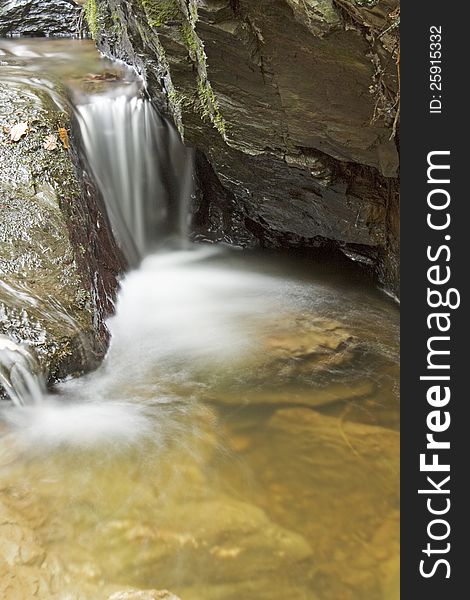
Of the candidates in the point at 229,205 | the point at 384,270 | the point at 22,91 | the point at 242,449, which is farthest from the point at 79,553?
the point at 229,205

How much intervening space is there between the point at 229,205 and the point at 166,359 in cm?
313

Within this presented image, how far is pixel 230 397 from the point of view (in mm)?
3963

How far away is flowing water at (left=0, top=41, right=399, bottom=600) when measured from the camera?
271cm

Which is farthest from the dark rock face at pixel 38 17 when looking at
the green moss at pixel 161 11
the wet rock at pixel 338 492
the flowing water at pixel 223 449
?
the wet rock at pixel 338 492

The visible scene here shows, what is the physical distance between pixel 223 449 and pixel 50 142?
3.21 metres

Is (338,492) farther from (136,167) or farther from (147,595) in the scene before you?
(136,167)

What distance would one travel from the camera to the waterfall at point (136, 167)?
611 cm

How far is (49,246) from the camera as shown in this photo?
4527 mm

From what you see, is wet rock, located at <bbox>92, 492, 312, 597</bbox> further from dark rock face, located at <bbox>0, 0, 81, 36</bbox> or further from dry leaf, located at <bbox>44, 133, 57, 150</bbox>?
dark rock face, located at <bbox>0, 0, 81, 36</bbox>

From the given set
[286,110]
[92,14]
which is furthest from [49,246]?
[92,14]

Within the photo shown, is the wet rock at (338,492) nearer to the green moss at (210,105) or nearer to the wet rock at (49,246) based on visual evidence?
the wet rock at (49,246)

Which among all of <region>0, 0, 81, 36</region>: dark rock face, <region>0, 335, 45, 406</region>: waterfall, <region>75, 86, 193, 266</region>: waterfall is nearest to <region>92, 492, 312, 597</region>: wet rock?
<region>0, 335, 45, 406</region>: waterfall

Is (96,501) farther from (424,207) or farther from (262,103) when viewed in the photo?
(262,103)

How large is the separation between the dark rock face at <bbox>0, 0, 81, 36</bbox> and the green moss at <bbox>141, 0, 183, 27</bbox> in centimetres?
770
